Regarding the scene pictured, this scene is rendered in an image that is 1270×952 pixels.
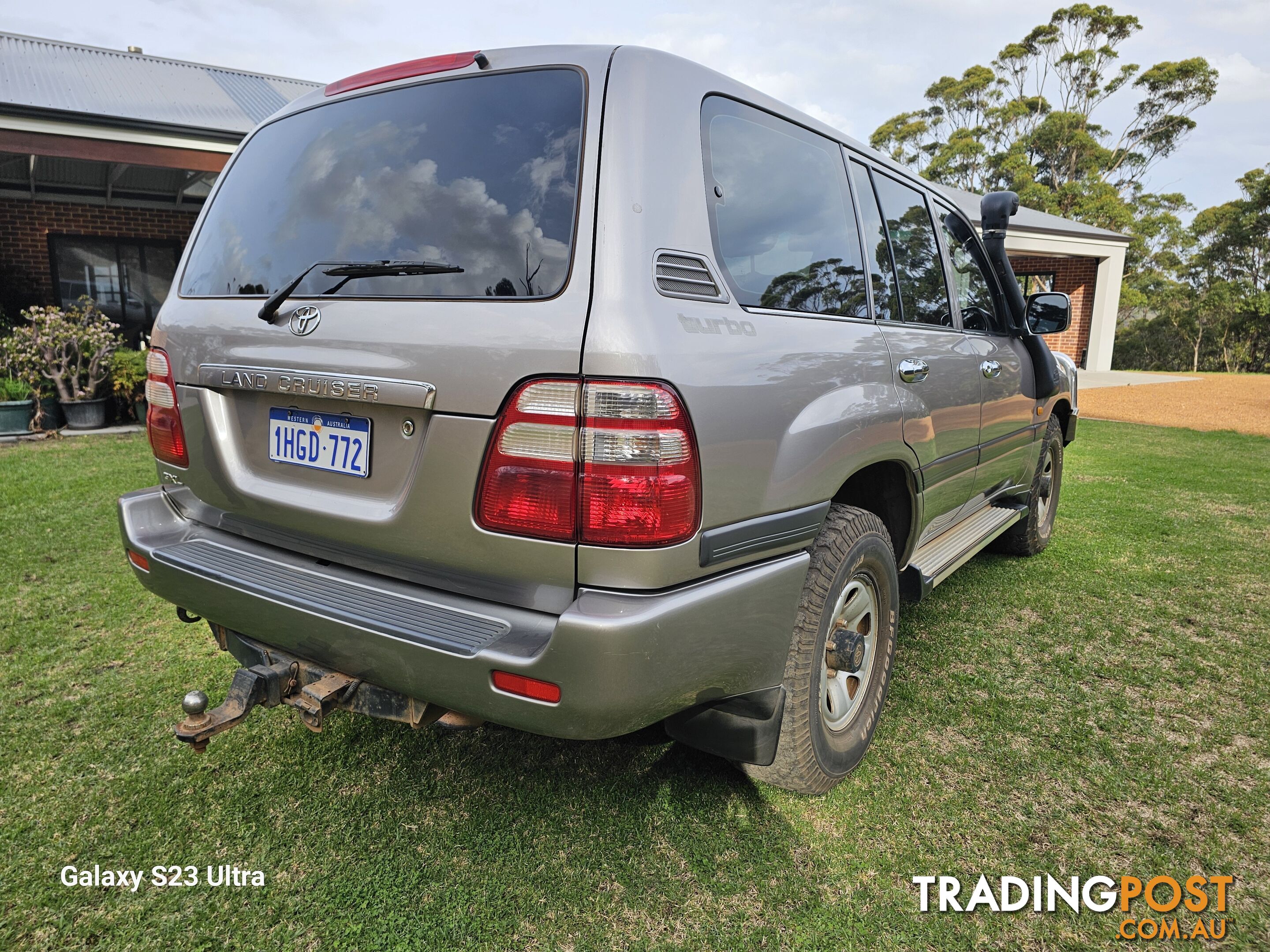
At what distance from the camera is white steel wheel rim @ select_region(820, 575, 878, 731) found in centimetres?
230

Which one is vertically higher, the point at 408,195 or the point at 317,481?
the point at 408,195

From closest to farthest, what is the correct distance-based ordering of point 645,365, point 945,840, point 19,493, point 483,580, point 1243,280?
point 645,365 < point 483,580 < point 945,840 < point 19,493 < point 1243,280

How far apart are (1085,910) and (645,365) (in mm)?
1766

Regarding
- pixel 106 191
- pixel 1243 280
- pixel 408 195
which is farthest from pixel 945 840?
pixel 1243 280

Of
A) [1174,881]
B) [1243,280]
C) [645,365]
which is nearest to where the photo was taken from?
[645,365]

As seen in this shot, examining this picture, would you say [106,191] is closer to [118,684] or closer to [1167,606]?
[118,684]

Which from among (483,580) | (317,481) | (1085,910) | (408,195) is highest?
(408,195)

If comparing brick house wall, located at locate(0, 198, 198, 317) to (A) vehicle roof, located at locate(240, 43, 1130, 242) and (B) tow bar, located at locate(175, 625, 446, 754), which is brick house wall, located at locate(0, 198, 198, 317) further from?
(B) tow bar, located at locate(175, 625, 446, 754)

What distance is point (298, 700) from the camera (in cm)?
190

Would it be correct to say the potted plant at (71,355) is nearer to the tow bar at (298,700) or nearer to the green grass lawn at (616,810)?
the green grass lawn at (616,810)

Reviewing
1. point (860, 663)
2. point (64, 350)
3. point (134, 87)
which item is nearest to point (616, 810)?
point (860, 663)

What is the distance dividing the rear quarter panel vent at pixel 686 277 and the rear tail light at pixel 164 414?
1469 mm

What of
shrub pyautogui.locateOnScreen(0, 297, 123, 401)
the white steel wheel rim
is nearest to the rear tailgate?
the white steel wheel rim

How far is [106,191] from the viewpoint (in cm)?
1124
